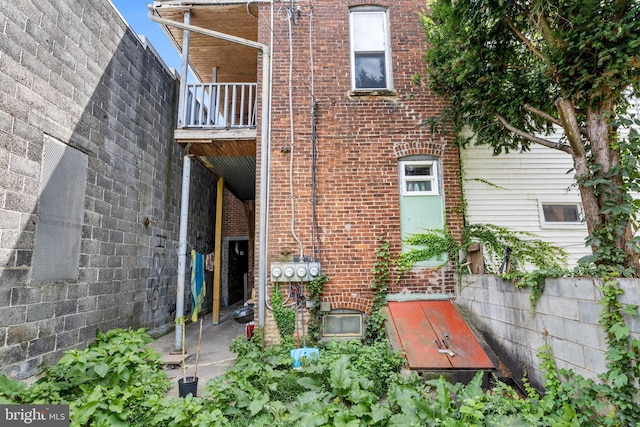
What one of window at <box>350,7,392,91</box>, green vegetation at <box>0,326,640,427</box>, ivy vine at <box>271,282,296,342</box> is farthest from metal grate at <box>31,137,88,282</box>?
window at <box>350,7,392,91</box>

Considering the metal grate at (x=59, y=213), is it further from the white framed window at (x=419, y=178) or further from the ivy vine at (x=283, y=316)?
the white framed window at (x=419, y=178)

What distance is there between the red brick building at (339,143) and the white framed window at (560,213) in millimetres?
1636

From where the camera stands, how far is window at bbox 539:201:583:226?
20.5ft

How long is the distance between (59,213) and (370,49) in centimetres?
601

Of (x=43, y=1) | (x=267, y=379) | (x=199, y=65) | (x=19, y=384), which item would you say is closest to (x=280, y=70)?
(x=43, y=1)

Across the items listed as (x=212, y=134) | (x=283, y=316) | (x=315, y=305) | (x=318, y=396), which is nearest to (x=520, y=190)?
(x=315, y=305)

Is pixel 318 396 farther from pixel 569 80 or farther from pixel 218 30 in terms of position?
pixel 218 30

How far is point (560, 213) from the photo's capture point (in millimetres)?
6328

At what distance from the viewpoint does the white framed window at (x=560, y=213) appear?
626cm

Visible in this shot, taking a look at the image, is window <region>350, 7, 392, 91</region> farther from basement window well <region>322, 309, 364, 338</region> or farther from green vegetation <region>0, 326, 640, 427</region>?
green vegetation <region>0, 326, 640, 427</region>

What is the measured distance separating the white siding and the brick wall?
1.29ft

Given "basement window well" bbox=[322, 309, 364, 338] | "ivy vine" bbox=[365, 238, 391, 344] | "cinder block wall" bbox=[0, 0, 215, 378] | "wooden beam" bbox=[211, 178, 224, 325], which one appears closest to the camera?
"cinder block wall" bbox=[0, 0, 215, 378]
